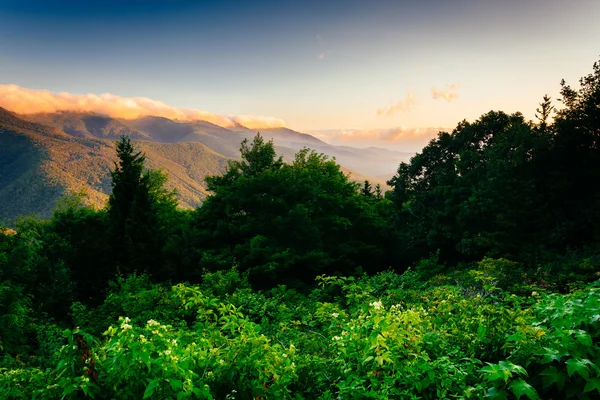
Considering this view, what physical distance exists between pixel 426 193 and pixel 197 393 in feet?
69.3

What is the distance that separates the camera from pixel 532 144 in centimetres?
1811

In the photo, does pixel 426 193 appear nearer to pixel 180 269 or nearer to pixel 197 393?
pixel 180 269

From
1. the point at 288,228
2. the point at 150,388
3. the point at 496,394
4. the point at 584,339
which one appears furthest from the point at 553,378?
the point at 288,228

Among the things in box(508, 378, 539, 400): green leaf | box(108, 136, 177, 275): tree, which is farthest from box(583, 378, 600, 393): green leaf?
box(108, 136, 177, 275): tree

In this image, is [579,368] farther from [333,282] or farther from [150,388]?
[333,282]

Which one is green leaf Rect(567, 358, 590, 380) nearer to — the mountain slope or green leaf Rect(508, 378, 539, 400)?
green leaf Rect(508, 378, 539, 400)

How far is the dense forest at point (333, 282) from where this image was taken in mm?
3000

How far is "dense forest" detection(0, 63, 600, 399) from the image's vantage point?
3.00 metres

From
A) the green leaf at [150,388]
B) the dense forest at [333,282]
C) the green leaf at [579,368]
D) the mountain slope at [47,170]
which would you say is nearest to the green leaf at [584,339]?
the dense forest at [333,282]

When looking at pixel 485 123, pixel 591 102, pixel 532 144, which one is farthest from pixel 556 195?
pixel 485 123

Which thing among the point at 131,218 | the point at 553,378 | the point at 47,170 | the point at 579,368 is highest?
the point at 579,368

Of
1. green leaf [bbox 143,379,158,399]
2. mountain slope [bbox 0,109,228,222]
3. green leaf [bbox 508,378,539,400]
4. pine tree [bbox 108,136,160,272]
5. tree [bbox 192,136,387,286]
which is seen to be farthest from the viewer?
mountain slope [bbox 0,109,228,222]

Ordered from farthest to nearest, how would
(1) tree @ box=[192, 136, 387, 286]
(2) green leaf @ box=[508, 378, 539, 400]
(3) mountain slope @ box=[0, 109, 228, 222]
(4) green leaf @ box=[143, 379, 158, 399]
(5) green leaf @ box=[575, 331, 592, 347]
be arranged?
(3) mountain slope @ box=[0, 109, 228, 222] → (1) tree @ box=[192, 136, 387, 286] → (5) green leaf @ box=[575, 331, 592, 347] → (2) green leaf @ box=[508, 378, 539, 400] → (4) green leaf @ box=[143, 379, 158, 399]

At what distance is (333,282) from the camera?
18.9ft
